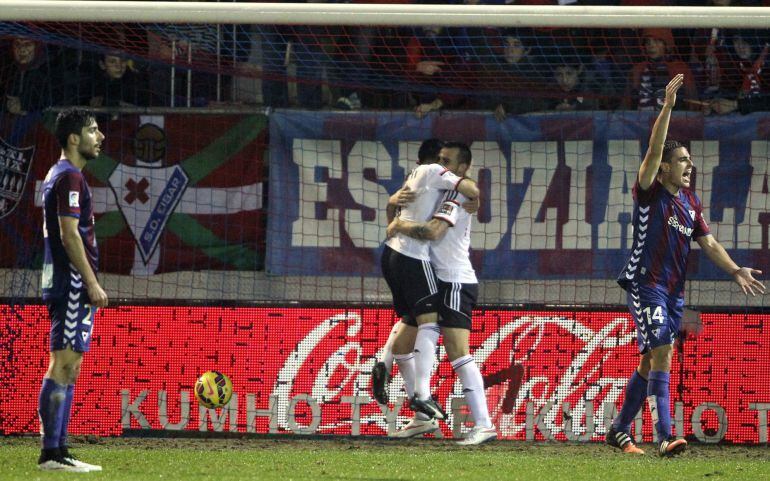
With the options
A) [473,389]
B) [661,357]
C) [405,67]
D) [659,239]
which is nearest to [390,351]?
[473,389]

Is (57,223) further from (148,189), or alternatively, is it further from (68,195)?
(148,189)

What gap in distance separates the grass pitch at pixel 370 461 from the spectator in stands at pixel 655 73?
2.86 metres

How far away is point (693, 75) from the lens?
10039 mm

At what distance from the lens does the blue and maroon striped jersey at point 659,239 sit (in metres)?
7.78

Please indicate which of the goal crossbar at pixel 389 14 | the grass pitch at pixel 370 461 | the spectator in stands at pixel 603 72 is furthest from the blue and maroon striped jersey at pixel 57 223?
the spectator in stands at pixel 603 72

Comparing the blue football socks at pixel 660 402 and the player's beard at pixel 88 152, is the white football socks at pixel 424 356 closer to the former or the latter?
the blue football socks at pixel 660 402

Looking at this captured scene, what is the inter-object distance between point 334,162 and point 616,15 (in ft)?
10.8

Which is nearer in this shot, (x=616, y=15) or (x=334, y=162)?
(x=616, y=15)

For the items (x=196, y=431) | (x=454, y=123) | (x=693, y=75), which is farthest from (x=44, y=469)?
(x=693, y=75)

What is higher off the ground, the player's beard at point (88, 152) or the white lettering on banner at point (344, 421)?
the player's beard at point (88, 152)

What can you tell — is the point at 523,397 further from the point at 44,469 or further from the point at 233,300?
the point at 44,469

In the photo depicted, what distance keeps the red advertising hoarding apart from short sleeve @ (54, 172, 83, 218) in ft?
9.15

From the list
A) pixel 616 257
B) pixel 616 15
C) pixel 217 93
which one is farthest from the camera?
pixel 217 93

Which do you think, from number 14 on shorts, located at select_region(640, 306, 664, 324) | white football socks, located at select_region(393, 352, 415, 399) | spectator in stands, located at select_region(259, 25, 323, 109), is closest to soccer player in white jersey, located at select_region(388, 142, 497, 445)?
white football socks, located at select_region(393, 352, 415, 399)
